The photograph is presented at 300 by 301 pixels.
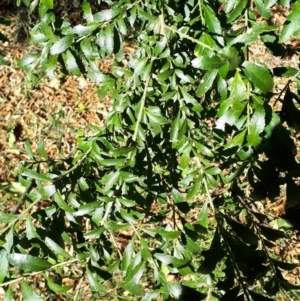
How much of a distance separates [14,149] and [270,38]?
2.81m

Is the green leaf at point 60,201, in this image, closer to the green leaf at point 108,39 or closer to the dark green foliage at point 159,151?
the dark green foliage at point 159,151

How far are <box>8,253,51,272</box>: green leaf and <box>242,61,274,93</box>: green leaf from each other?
25.0 inches

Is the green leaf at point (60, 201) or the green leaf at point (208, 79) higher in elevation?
the green leaf at point (208, 79)

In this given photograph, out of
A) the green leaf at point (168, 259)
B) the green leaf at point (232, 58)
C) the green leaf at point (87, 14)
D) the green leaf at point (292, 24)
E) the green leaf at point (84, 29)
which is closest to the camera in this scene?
the green leaf at point (232, 58)

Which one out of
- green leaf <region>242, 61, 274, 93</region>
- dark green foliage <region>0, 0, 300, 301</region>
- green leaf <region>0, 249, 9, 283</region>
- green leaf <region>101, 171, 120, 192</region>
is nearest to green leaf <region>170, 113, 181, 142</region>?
dark green foliage <region>0, 0, 300, 301</region>

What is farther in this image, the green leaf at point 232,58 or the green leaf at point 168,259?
the green leaf at point 168,259

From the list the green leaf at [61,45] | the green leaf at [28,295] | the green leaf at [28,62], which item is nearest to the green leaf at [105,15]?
the green leaf at [61,45]

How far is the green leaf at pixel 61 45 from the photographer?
1335mm

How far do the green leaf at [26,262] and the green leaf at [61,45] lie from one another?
527 millimetres

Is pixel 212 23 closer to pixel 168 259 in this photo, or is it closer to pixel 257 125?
pixel 257 125

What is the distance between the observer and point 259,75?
40.8 inches

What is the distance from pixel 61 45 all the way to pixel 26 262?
56 cm

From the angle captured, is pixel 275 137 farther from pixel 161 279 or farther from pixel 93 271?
pixel 93 271

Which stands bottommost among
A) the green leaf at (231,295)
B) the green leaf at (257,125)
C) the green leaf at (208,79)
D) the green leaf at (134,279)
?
the green leaf at (231,295)
